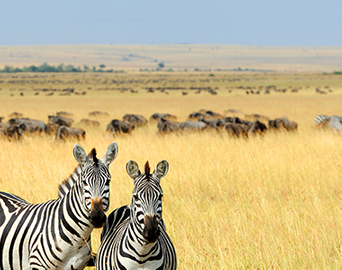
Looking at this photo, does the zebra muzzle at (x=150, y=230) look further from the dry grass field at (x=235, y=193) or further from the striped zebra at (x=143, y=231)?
the dry grass field at (x=235, y=193)

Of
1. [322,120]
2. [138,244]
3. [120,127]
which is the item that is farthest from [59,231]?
[322,120]

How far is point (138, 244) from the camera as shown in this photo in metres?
2.99

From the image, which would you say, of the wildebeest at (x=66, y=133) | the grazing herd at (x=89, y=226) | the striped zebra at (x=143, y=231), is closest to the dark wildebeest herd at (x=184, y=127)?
the wildebeest at (x=66, y=133)

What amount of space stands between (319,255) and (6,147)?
33.5 feet

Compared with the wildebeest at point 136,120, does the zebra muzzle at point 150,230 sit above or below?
below

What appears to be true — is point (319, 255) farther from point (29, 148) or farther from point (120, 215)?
point (29, 148)

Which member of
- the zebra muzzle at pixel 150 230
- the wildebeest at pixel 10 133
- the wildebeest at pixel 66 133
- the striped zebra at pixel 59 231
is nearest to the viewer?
the zebra muzzle at pixel 150 230

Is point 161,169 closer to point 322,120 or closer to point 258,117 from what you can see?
point 322,120

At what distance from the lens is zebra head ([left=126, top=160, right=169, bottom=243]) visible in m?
2.87

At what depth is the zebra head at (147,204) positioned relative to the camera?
287cm

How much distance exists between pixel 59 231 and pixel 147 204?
1054 mm

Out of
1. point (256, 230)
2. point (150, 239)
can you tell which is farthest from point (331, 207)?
point (150, 239)

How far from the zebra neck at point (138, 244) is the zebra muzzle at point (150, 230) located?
98mm

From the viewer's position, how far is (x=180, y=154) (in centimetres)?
1130
